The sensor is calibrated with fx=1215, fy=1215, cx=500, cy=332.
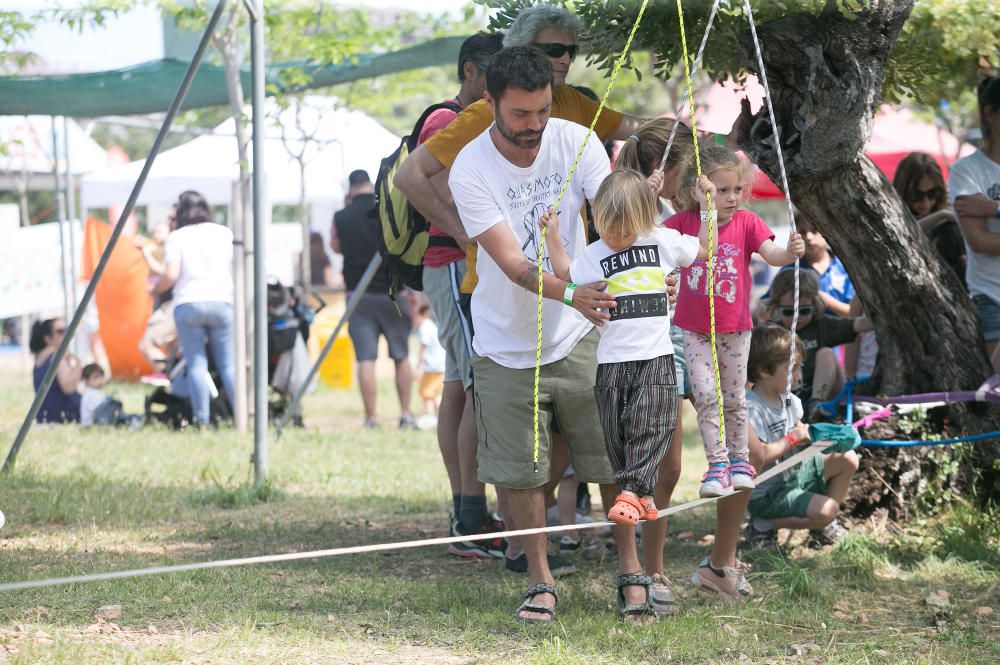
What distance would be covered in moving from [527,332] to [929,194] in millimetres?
3085

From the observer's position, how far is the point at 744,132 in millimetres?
4773

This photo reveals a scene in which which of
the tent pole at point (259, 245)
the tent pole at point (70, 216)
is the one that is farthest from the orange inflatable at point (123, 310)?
the tent pole at point (259, 245)

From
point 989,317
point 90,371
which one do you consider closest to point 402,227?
point 989,317

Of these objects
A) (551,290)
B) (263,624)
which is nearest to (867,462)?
(551,290)

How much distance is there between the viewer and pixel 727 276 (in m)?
4.06

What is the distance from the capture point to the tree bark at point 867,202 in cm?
461

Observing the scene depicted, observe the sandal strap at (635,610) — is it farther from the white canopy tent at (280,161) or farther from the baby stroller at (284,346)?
the white canopy tent at (280,161)

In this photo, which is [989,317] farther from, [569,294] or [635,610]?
[569,294]

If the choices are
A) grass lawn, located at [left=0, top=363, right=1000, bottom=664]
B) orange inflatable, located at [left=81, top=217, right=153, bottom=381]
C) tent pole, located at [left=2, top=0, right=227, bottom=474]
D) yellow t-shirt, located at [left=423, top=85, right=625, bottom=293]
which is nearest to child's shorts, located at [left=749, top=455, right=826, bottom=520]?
grass lawn, located at [left=0, top=363, right=1000, bottom=664]

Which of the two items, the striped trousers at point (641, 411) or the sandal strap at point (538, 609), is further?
the sandal strap at point (538, 609)

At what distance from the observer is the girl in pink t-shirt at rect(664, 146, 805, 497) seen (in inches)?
158

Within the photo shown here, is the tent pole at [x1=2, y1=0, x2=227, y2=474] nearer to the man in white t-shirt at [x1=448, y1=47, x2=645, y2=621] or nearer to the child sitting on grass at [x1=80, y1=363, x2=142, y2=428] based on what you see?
the man in white t-shirt at [x1=448, y1=47, x2=645, y2=621]

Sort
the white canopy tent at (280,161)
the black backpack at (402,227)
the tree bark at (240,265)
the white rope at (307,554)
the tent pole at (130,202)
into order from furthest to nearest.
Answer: the white canopy tent at (280,161) < the tree bark at (240,265) < the tent pole at (130,202) < the black backpack at (402,227) < the white rope at (307,554)

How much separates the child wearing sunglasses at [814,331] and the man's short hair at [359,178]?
4.96m
